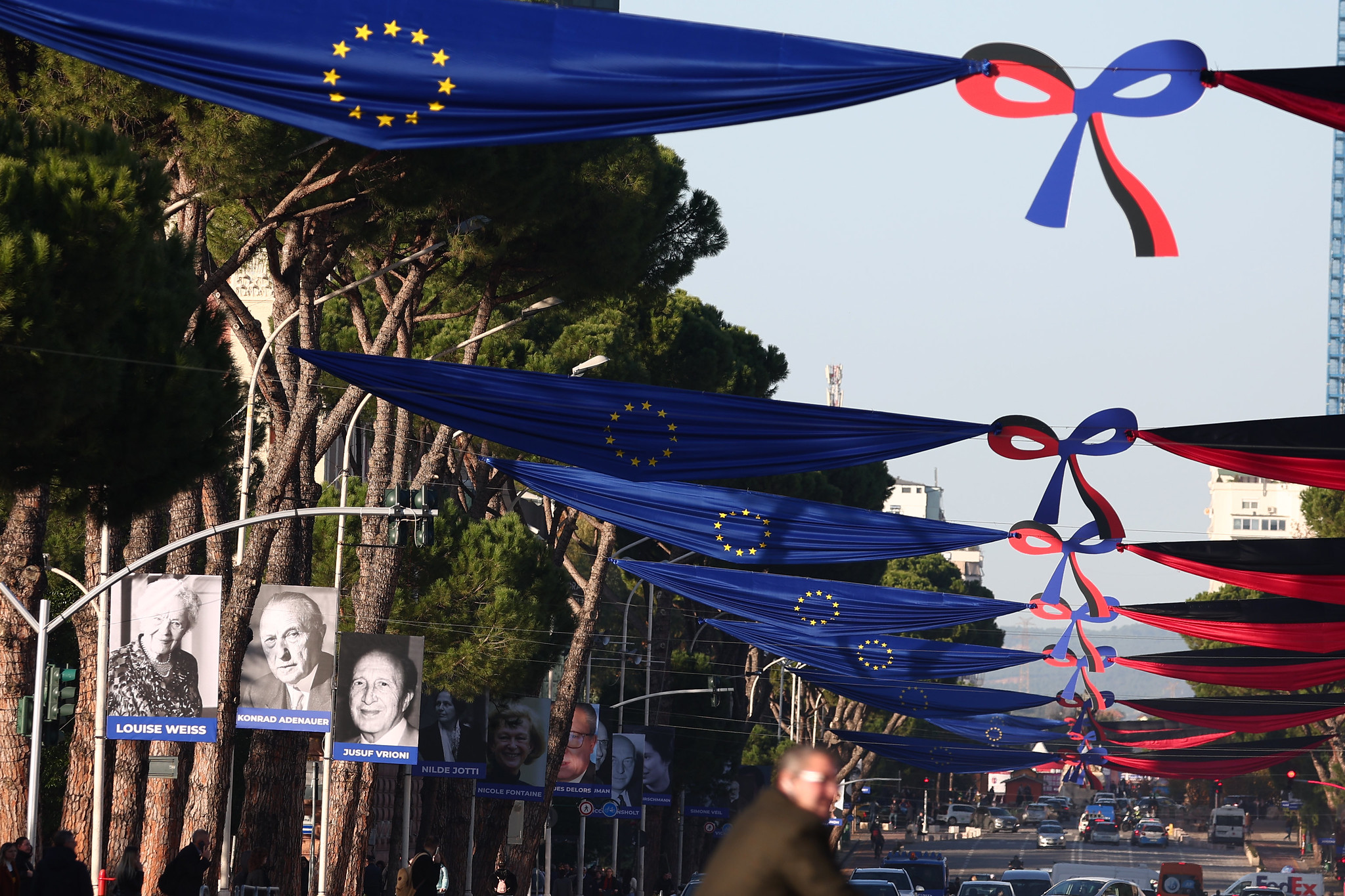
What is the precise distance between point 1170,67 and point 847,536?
10.1 m

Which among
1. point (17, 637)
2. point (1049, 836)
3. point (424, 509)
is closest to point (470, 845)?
point (424, 509)

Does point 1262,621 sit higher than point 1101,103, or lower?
lower

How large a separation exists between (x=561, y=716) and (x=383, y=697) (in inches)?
493

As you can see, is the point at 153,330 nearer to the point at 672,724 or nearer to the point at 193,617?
the point at 193,617

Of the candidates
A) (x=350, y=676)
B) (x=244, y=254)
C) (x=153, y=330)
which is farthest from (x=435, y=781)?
(x=153, y=330)

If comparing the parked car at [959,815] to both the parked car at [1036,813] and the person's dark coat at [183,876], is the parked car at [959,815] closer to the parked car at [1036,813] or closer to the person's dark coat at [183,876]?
the parked car at [1036,813]

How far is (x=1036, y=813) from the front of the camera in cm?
11556

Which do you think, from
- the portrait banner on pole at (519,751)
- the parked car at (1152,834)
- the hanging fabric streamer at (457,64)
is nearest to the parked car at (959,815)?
the parked car at (1152,834)

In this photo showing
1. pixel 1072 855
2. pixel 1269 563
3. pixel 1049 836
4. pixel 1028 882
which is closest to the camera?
pixel 1269 563

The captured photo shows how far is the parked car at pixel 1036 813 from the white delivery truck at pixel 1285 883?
224 feet

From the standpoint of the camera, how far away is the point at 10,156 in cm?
1429

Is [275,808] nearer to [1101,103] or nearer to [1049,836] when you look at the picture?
[1101,103]

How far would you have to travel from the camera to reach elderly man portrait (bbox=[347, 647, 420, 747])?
25.5 meters

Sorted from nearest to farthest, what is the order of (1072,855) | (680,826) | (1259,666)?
(1259,666) → (680,826) → (1072,855)
